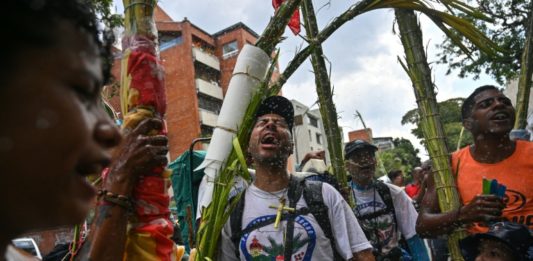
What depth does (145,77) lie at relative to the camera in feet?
4.37

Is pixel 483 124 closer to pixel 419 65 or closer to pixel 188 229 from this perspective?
pixel 419 65

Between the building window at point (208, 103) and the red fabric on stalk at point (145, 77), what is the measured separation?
2995cm

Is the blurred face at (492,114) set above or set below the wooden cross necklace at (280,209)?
above

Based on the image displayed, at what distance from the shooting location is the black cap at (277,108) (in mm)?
2948

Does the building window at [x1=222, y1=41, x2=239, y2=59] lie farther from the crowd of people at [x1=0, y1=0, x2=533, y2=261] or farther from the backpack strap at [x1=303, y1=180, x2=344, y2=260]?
the backpack strap at [x1=303, y1=180, x2=344, y2=260]

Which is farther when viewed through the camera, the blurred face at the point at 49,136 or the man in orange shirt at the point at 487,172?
the man in orange shirt at the point at 487,172

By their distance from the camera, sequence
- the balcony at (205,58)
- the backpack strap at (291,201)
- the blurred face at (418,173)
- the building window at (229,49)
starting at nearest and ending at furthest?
the backpack strap at (291,201) < the blurred face at (418,173) < the balcony at (205,58) < the building window at (229,49)

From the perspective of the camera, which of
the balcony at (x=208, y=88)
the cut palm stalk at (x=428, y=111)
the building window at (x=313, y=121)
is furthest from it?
the building window at (x=313, y=121)

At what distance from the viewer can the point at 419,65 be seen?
10.2 ft

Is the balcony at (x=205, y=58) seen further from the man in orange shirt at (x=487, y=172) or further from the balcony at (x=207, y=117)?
the man in orange shirt at (x=487, y=172)

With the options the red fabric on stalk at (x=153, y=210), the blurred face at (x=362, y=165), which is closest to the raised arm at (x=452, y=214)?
the blurred face at (x=362, y=165)

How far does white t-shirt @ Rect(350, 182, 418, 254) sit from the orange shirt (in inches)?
52.8

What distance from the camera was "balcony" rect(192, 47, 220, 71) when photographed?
3106cm

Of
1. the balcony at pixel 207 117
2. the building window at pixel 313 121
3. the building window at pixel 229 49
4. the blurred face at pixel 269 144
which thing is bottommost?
the blurred face at pixel 269 144
